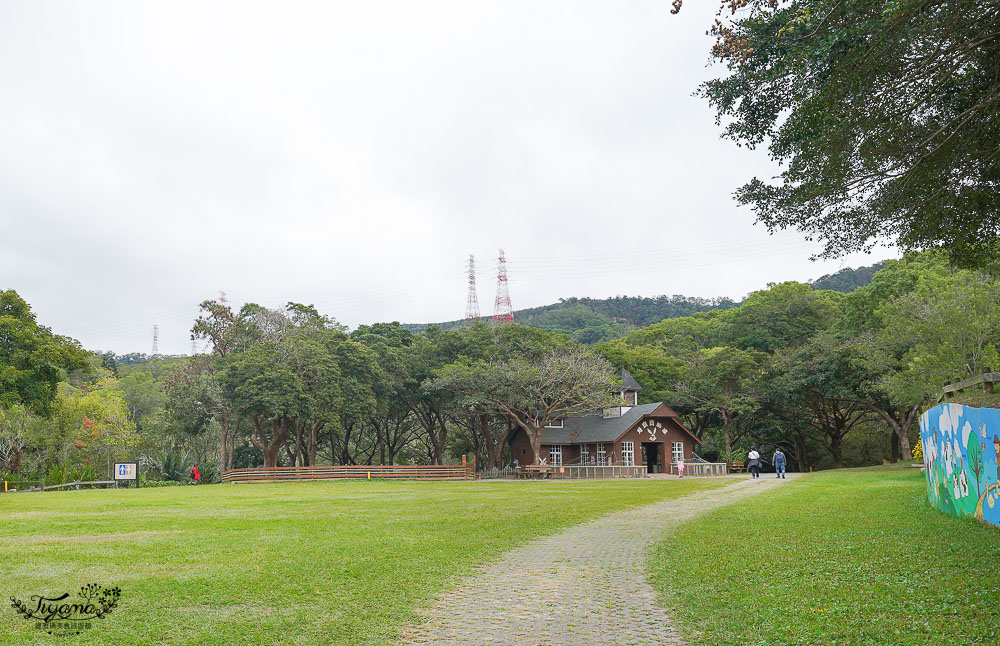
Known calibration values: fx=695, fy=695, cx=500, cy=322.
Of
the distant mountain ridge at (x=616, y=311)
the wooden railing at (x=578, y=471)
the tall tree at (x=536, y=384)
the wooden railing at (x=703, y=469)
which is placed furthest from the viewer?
the distant mountain ridge at (x=616, y=311)

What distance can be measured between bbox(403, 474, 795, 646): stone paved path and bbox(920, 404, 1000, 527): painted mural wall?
183 inches

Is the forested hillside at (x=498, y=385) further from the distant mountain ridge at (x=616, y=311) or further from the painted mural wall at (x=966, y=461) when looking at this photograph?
the distant mountain ridge at (x=616, y=311)

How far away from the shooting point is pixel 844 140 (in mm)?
8625

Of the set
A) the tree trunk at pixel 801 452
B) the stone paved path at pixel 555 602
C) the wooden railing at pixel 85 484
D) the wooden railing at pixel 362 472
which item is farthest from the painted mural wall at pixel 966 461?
the tree trunk at pixel 801 452

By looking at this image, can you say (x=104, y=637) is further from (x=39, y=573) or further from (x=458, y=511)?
(x=458, y=511)

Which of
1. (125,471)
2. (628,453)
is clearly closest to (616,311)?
(628,453)

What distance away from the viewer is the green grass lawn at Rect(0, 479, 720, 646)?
5.52 meters

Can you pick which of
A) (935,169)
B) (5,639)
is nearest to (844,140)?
(935,169)

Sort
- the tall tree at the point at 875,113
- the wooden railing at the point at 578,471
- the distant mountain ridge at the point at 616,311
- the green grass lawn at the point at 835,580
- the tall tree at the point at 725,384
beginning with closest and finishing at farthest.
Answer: the green grass lawn at the point at 835,580
the tall tree at the point at 875,113
the wooden railing at the point at 578,471
the tall tree at the point at 725,384
the distant mountain ridge at the point at 616,311

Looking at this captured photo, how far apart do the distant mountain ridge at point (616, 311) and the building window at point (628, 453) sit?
120 feet

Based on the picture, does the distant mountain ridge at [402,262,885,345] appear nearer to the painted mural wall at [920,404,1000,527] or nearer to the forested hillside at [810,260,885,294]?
the forested hillside at [810,260,885,294]

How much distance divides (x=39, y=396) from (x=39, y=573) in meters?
19.6

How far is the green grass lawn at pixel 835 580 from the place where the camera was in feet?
17.0

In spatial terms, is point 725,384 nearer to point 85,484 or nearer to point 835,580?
point 85,484
